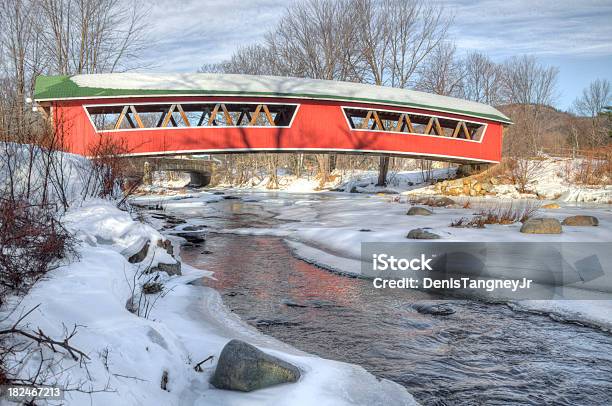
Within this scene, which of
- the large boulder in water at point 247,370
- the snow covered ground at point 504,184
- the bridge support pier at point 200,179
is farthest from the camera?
the bridge support pier at point 200,179

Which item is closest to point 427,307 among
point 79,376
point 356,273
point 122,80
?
point 356,273

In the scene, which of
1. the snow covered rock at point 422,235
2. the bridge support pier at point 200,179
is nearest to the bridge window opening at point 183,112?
the snow covered rock at point 422,235

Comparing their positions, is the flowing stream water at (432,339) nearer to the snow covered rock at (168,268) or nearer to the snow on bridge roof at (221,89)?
the snow covered rock at (168,268)

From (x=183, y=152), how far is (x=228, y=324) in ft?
41.5

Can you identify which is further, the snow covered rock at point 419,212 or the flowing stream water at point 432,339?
the snow covered rock at point 419,212

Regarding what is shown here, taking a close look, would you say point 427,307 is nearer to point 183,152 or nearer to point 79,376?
point 79,376

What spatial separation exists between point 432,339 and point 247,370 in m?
1.94

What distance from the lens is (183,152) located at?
639 inches

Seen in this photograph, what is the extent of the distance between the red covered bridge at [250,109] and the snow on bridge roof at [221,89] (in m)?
0.03

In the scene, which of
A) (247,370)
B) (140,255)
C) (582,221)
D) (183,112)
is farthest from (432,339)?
(183,112)

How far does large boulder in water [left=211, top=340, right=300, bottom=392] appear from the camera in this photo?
114 inches

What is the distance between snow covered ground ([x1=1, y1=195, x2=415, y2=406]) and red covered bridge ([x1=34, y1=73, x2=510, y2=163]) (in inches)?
448

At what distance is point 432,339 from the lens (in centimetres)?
412

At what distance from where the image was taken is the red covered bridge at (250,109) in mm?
15383
